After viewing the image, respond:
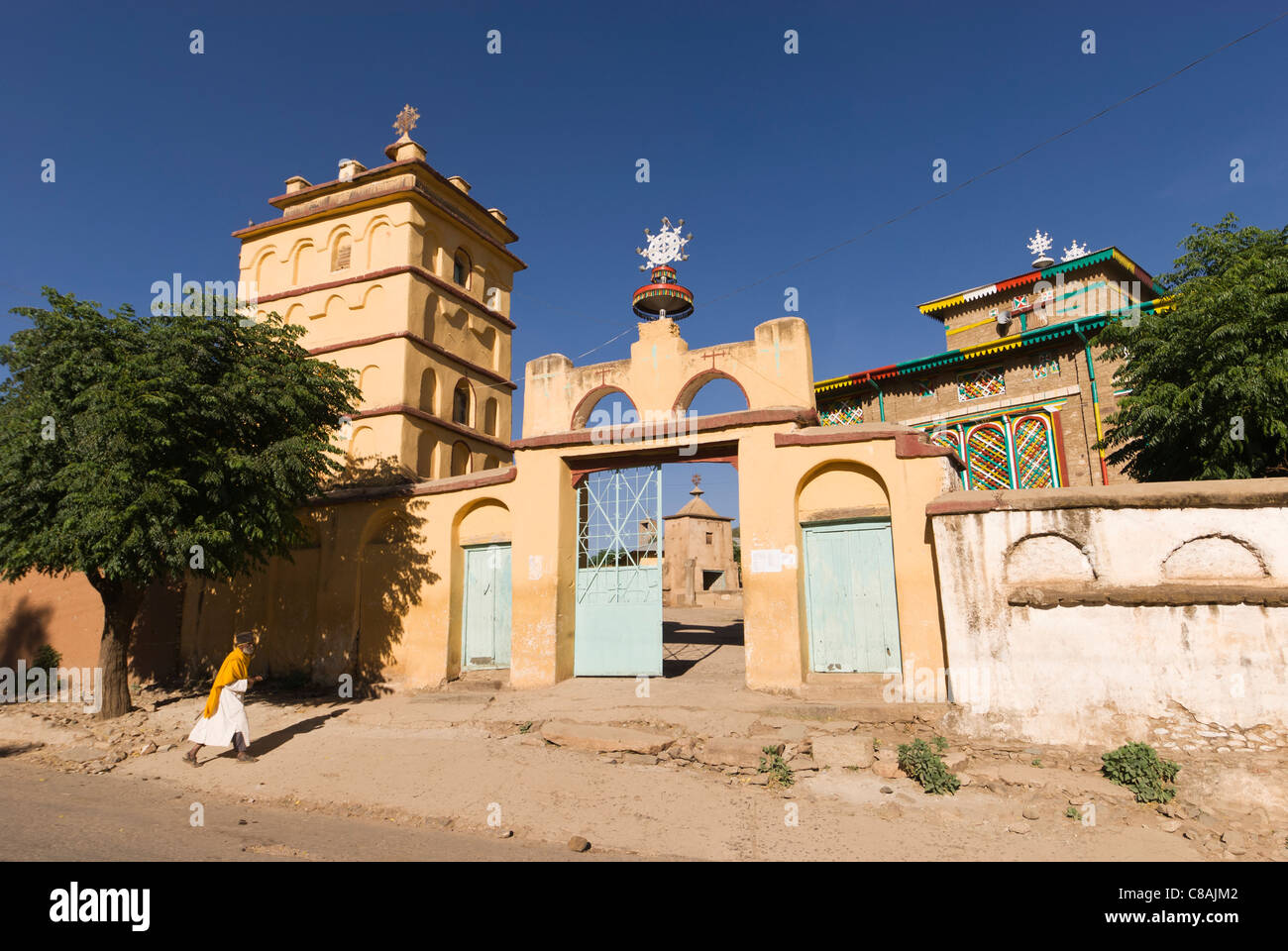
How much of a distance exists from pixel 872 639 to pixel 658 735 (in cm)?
343

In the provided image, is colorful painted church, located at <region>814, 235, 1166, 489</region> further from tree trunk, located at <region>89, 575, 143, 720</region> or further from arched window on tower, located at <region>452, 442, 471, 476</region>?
tree trunk, located at <region>89, 575, 143, 720</region>

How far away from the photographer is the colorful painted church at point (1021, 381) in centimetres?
1681

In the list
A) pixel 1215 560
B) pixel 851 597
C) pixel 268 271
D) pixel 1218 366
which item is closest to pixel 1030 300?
pixel 1218 366

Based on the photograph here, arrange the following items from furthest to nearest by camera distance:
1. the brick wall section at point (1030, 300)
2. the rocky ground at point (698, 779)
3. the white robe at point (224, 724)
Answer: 1. the brick wall section at point (1030, 300)
2. the white robe at point (224, 724)
3. the rocky ground at point (698, 779)

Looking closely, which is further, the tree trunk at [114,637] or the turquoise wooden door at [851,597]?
the tree trunk at [114,637]

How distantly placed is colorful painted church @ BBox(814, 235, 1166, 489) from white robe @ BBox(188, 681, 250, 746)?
1521 cm

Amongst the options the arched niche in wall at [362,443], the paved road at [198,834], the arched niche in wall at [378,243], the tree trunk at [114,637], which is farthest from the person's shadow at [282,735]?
the arched niche in wall at [378,243]

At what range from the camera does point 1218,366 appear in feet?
35.2

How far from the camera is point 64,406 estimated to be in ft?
32.4

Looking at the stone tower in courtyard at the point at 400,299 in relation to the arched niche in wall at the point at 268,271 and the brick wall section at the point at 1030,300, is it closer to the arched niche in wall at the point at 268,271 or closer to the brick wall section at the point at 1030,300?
the arched niche in wall at the point at 268,271

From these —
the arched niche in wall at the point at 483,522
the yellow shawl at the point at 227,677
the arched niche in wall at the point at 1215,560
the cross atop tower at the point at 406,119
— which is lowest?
Result: the yellow shawl at the point at 227,677

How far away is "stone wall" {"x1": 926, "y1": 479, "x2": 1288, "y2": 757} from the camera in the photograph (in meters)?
7.34

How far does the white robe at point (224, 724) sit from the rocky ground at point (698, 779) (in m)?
0.36

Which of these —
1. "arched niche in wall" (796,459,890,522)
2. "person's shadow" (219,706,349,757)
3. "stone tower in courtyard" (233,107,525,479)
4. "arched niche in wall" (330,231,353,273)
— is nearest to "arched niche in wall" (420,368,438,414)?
"stone tower in courtyard" (233,107,525,479)
